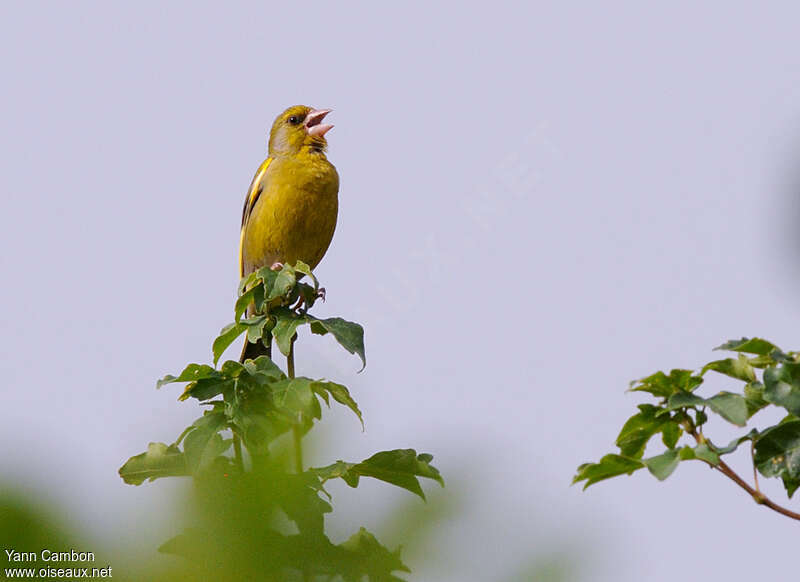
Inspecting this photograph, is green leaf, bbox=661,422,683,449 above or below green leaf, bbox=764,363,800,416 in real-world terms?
below

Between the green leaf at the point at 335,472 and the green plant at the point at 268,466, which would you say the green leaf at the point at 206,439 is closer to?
the green plant at the point at 268,466

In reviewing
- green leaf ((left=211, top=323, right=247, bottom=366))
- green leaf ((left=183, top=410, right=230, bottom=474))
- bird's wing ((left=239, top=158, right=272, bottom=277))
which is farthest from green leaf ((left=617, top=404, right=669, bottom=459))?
bird's wing ((left=239, top=158, right=272, bottom=277))

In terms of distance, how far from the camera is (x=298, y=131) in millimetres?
6637

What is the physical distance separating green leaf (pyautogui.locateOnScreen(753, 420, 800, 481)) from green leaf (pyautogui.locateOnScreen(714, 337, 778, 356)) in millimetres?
163

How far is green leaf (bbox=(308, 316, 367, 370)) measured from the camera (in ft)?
9.38

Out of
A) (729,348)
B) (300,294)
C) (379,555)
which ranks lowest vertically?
(379,555)

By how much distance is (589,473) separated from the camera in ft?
5.73

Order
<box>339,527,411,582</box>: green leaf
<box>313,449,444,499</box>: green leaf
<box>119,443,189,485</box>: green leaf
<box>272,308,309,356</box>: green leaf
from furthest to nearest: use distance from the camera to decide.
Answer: <box>272,308,309,356</box>: green leaf, <box>119,443,189,485</box>: green leaf, <box>313,449,444,499</box>: green leaf, <box>339,527,411,582</box>: green leaf

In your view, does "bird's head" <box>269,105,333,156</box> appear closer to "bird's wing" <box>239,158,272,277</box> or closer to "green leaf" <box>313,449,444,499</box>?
"bird's wing" <box>239,158,272,277</box>

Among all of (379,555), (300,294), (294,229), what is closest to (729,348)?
(379,555)

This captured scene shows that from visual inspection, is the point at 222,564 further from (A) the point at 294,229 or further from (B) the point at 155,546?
(A) the point at 294,229

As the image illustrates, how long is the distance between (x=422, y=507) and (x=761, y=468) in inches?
45.0

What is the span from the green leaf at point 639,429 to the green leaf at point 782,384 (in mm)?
240

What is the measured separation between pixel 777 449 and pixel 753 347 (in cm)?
22
